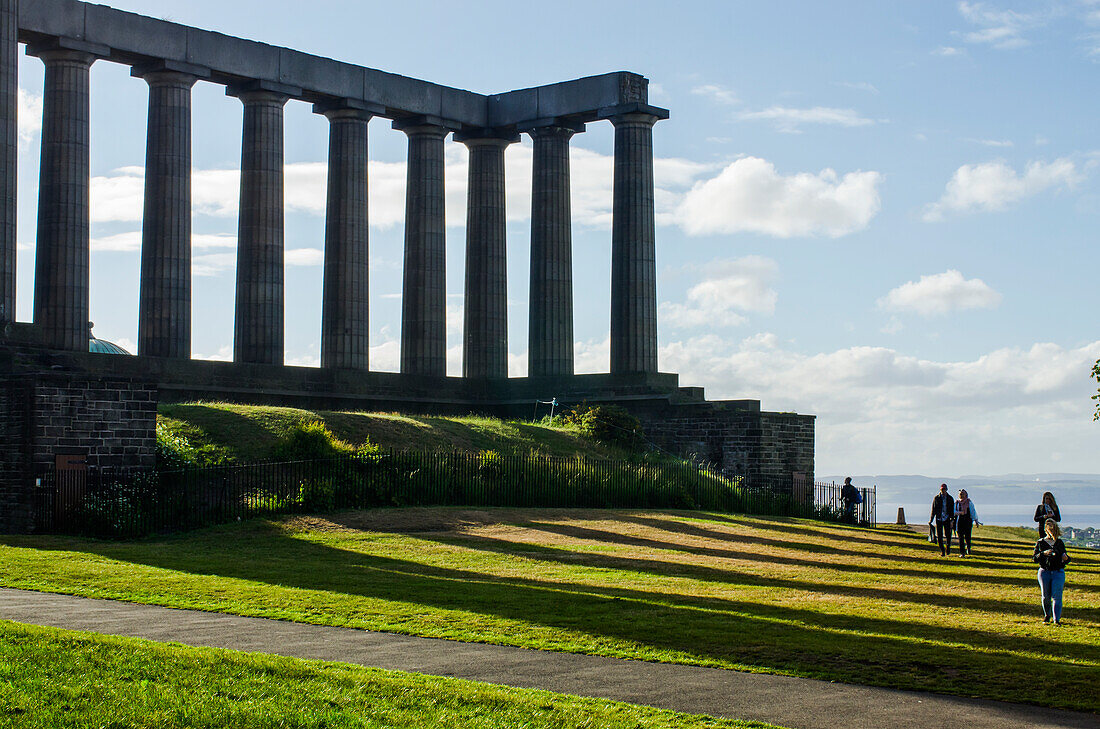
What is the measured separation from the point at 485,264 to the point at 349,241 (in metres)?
6.90

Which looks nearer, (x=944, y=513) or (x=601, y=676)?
(x=601, y=676)

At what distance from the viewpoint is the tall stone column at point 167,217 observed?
5019 centimetres

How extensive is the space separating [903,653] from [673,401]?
36779 millimetres

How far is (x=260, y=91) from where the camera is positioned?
52.9 m

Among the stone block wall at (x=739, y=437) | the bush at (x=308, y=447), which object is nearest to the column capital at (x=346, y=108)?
the stone block wall at (x=739, y=437)

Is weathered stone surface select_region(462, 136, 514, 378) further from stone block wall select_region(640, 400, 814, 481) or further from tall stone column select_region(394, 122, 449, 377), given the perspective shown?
stone block wall select_region(640, 400, 814, 481)

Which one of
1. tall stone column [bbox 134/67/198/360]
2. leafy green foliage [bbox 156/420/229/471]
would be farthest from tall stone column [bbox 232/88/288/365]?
leafy green foliage [bbox 156/420/229/471]

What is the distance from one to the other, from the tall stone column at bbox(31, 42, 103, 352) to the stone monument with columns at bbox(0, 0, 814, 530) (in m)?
0.07

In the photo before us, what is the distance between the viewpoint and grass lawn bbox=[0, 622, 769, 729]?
1220 centimetres

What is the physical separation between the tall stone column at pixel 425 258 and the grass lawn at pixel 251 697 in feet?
143

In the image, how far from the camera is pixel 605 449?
50.0 meters

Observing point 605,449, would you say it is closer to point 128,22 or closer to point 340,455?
point 340,455

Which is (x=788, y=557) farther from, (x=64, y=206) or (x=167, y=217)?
(x=64, y=206)

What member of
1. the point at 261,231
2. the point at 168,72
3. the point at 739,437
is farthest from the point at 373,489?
the point at 168,72
